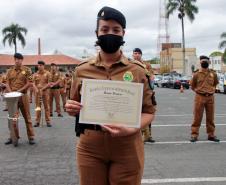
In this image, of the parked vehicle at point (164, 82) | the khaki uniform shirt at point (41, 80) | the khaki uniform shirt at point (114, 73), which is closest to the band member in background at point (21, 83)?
the khaki uniform shirt at point (41, 80)

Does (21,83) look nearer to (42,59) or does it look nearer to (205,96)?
(205,96)

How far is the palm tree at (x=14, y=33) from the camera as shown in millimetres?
73125

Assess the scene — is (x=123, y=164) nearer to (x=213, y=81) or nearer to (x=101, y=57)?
(x=101, y=57)

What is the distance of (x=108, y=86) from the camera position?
10.8ft

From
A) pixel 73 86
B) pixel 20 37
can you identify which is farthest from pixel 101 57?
pixel 20 37

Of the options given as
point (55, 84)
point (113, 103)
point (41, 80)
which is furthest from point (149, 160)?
point (55, 84)

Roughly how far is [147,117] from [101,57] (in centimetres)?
58

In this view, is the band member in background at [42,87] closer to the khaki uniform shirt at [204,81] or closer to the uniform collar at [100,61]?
the khaki uniform shirt at [204,81]

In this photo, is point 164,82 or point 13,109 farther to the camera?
point 164,82

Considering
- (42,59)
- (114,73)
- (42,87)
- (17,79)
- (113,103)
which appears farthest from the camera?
(42,59)

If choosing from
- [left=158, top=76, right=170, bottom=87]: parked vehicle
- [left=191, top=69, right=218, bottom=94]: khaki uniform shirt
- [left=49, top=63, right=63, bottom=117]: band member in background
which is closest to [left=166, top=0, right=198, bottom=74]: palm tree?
[left=158, top=76, right=170, bottom=87]: parked vehicle

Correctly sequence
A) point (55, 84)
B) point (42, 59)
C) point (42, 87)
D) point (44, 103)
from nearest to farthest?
point (44, 103), point (42, 87), point (55, 84), point (42, 59)

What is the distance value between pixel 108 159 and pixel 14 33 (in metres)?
72.0

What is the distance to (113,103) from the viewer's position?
330 cm
